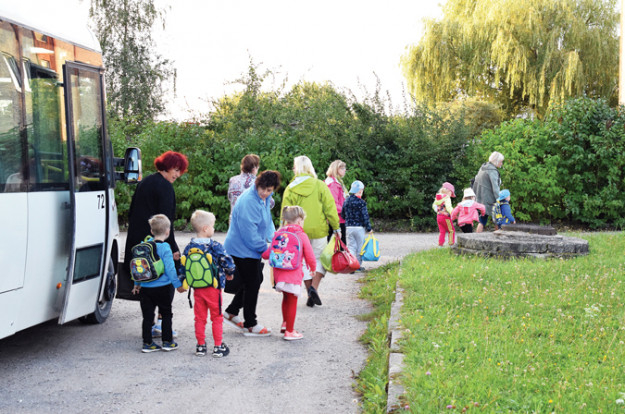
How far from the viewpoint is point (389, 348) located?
582cm

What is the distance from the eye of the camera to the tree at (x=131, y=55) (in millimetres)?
37094

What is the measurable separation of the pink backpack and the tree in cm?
3160

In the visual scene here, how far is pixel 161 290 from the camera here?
6.27 meters

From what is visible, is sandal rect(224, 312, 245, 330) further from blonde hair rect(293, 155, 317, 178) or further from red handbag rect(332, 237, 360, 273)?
blonde hair rect(293, 155, 317, 178)

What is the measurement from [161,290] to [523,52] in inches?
969

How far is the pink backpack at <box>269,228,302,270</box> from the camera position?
671 centimetres

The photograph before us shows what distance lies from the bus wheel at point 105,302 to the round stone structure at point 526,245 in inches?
224

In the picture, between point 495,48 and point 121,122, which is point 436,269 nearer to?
point 121,122

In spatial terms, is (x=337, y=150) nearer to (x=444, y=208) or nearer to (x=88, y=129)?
(x=444, y=208)

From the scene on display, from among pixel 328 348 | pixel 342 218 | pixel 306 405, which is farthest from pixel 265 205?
pixel 342 218

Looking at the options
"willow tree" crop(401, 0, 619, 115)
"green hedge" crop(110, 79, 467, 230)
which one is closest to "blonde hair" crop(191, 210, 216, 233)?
"green hedge" crop(110, 79, 467, 230)

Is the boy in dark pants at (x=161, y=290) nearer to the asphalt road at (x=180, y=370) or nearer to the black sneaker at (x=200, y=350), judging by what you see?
the asphalt road at (x=180, y=370)

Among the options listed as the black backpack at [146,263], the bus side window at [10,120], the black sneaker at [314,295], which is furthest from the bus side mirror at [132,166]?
the black sneaker at [314,295]

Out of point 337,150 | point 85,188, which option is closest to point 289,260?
point 85,188
